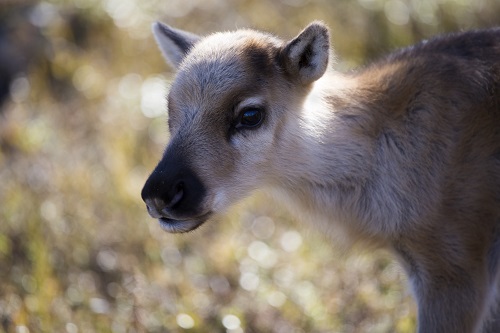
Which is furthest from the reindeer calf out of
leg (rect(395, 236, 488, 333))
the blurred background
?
the blurred background

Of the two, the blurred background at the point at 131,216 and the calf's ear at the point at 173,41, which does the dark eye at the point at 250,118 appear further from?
the calf's ear at the point at 173,41

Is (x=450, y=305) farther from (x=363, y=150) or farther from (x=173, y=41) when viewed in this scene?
(x=173, y=41)

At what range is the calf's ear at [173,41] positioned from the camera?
6137 millimetres

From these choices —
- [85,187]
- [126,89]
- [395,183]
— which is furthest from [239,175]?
[126,89]

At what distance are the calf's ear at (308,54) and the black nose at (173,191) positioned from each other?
1.02 metres

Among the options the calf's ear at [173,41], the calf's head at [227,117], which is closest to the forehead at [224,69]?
the calf's head at [227,117]

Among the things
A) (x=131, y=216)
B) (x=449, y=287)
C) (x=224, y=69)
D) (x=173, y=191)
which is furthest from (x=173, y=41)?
(x=449, y=287)

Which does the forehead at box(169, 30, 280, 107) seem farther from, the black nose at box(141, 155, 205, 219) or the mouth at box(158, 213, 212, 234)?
the mouth at box(158, 213, 212, 234)

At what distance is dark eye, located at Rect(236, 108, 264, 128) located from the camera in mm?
5305

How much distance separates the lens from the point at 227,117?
527 centimetres

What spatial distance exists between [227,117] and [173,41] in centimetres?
121

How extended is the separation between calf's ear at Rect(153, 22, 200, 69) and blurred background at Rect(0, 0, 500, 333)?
3.99 feet

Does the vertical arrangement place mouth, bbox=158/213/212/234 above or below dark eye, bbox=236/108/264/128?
below

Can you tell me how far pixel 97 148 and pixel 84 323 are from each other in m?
3.45
